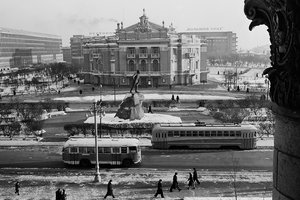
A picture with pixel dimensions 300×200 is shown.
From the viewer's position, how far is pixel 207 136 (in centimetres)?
2705

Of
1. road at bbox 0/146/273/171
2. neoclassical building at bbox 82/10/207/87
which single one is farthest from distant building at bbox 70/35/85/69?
road at bbox 0/146/273/171

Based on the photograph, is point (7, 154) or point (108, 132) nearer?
point (7, 154)

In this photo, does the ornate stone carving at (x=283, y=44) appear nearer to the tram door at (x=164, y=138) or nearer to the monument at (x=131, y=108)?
the tram door at (x=164, y=138)

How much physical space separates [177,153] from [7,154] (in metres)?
11.8

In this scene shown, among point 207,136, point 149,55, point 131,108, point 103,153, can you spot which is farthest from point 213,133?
point 149,55

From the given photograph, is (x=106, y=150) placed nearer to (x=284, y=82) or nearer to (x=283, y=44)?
(x=284, y=82)

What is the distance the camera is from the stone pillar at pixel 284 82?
4.35 metres

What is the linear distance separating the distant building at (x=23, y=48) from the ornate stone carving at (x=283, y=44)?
133512 mm

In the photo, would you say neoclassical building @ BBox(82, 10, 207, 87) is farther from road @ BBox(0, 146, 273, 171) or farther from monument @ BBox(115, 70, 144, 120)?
road @ BBox(0, 146, 273, 171)

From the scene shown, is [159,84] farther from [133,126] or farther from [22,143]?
[22,143]

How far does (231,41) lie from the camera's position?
192 meters

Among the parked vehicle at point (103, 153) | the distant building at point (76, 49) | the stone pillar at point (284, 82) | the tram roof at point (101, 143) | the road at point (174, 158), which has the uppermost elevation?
the distant building at point (76, 49)

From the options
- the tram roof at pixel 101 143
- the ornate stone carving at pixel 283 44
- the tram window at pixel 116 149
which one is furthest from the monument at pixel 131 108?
the ornate stone carving at pixel 283 44

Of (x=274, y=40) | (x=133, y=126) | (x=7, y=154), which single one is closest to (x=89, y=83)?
(x=133, y=126)
